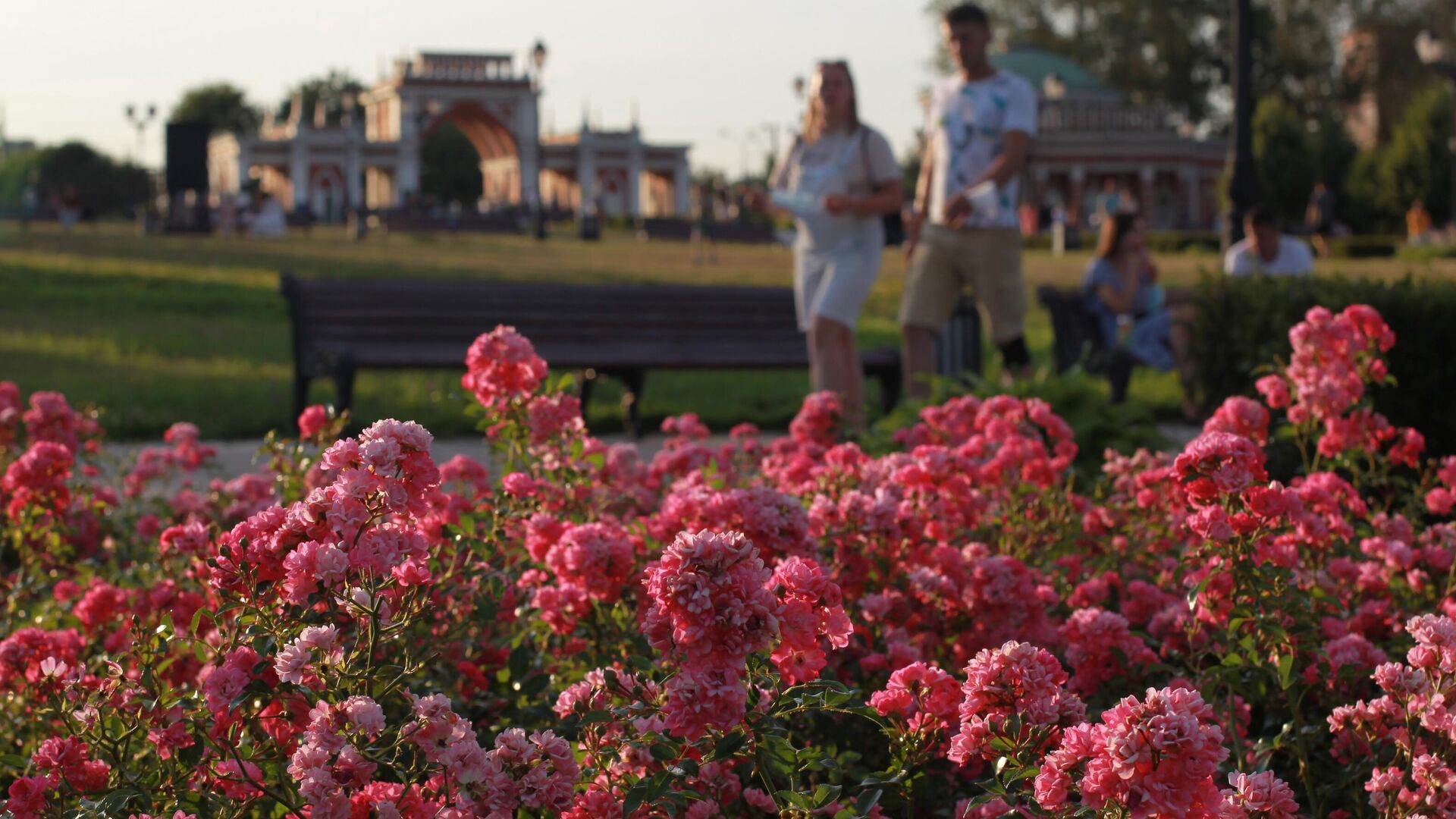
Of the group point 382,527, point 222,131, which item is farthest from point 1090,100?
point 382,527

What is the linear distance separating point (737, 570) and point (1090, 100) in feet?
253

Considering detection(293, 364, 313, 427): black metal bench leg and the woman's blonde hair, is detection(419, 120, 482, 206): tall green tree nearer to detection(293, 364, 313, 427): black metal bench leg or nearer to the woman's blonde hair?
detection(293, 364, 313, 427): black metal bench leg

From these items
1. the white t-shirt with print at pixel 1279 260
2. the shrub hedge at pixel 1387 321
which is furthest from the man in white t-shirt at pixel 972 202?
the white t-shirt with print at pixel 1279 260

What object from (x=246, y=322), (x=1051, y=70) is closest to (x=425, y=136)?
(x=1051, y=70)

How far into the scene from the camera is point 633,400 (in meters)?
8.52

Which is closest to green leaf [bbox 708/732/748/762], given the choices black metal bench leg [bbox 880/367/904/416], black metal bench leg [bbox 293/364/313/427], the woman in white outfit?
the woman in white outfit

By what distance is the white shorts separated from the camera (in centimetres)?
658

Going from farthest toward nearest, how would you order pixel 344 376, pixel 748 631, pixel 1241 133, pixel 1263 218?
pixel 1241 133 → pixel 1263 218 → pixel 344 376 → pixel 748 631

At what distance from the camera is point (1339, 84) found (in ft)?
231

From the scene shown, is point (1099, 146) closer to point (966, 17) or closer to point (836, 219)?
point (966, 17)

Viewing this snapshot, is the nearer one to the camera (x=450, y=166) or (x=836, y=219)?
(x=836, y=219)

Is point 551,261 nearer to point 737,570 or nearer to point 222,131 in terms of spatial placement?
point 737,570

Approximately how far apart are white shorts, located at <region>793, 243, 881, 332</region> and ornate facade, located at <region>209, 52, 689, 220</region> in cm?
7636

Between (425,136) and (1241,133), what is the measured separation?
82346mm
